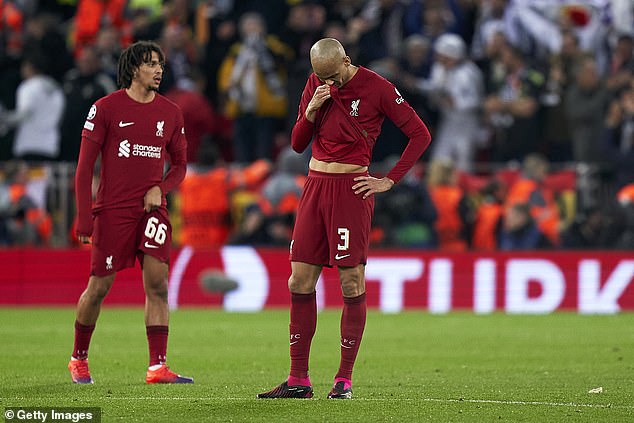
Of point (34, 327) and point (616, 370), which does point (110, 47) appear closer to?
point (34, 327)

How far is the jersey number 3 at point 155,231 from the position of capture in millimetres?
10797

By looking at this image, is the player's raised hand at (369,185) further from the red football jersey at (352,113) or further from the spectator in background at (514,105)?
the spectator in background at (514,105)

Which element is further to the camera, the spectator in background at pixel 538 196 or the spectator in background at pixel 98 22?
the spectator in background at pixel 98 22

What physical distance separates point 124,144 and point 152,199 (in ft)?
1.56

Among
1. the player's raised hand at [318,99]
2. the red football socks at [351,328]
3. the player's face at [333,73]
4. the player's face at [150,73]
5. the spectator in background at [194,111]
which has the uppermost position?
the spectator in background at [194,111]

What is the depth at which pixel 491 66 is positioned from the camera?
859 inches

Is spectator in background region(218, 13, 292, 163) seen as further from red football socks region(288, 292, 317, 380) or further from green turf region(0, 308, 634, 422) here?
red football socks region(288, 292, 317, 380)

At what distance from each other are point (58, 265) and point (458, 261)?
5.72m

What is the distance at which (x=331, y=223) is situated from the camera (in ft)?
31.9

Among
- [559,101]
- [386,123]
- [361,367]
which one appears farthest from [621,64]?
[361,367]

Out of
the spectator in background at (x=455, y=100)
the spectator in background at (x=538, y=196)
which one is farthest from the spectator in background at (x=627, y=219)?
the spectator in background at (x=455, y=100)

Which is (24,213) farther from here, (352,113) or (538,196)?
(352,113)

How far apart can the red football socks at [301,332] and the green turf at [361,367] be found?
37 centimetres

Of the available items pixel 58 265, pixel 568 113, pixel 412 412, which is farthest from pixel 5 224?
pixel 412 412
